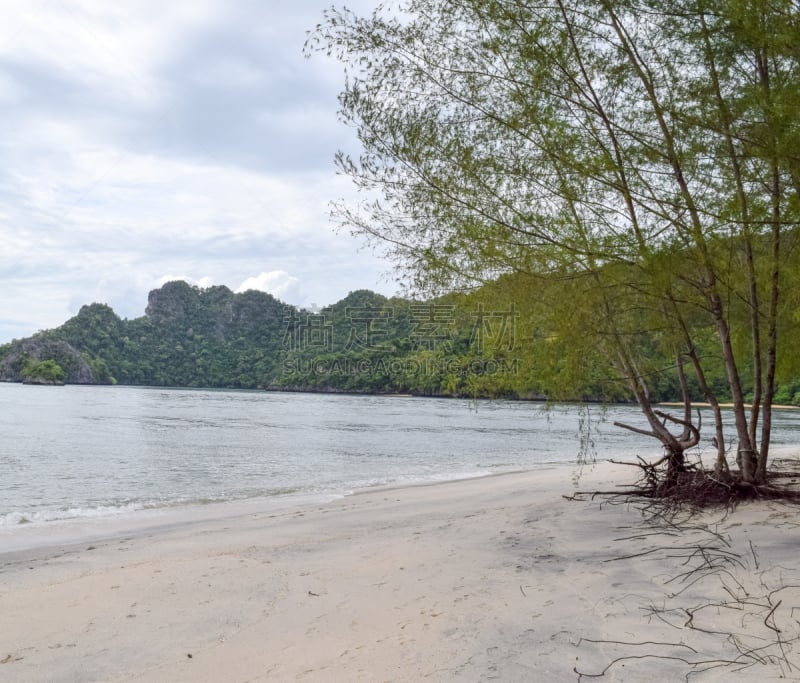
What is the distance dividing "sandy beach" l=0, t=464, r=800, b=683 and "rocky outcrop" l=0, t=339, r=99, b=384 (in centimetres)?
9585

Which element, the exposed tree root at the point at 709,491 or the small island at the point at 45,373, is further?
the small island at the point at 45,373

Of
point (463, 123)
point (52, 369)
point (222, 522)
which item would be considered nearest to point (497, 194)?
point (463, 123)

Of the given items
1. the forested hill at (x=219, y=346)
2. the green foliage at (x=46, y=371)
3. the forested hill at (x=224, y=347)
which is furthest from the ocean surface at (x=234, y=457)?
the green foliage at (x=46, y=371)

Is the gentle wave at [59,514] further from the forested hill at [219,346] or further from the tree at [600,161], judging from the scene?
the forested hill at [219,346]

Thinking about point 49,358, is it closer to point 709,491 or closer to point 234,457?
point 234,457

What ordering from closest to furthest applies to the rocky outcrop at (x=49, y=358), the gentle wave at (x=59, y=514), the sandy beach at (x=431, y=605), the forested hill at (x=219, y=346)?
1. the sandy beach at (x=431, y=605)
2. the gentle wave at (x=59, y=514)
3. the forested hill at (x=219, y=346)
4. the rocky outcrop at (x=49, y=358)

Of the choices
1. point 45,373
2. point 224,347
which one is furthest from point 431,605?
point 224,347

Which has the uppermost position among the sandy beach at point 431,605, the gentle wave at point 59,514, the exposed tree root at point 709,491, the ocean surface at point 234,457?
the exposed tree root at point 709,491

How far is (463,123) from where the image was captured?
5.97 m

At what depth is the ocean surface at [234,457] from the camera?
10.6 metres

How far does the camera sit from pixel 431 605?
3.72 m

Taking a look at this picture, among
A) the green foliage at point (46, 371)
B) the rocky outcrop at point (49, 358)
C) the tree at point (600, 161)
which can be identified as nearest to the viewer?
the tree at point (600, 161)

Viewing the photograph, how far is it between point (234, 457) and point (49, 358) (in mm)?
86399

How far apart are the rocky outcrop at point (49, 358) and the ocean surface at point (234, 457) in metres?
66.8
